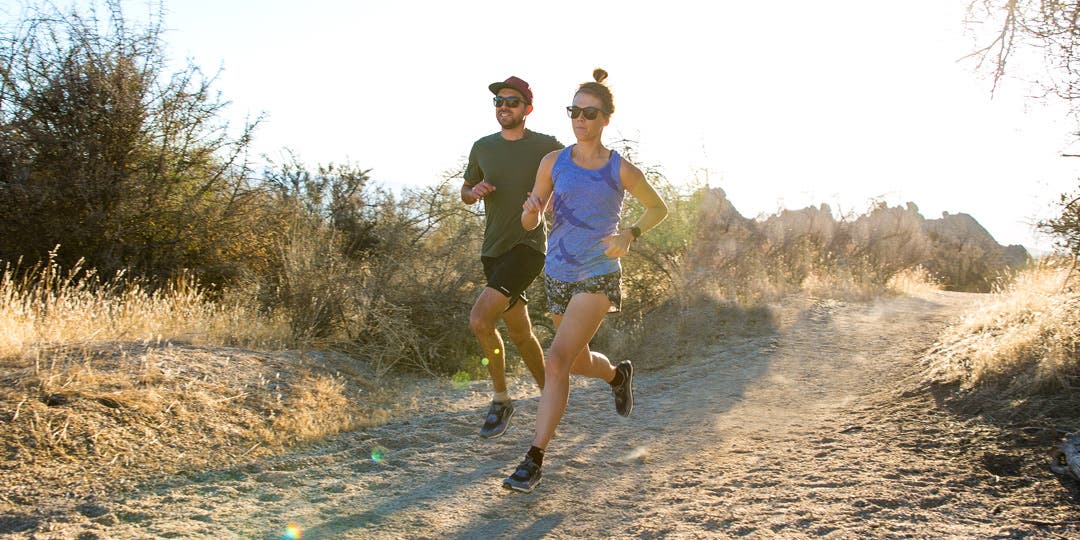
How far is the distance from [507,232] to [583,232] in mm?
926

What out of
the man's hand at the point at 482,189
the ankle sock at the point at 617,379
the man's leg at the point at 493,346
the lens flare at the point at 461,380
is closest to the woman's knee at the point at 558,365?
the man's leg at the point at 493,346

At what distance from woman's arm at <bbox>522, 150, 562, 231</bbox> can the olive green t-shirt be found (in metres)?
0.56

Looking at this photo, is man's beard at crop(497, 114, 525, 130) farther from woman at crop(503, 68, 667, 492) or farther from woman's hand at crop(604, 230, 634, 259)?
woman's hand at crop(604, 230, 634, 259)

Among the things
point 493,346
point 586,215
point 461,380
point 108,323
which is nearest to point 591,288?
point 586,215

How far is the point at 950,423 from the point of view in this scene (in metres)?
4.89

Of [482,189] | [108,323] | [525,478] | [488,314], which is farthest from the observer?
[108,323]

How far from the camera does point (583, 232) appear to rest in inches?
164

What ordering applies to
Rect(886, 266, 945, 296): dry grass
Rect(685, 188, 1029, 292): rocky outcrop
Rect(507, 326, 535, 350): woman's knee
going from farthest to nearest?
1. Rect(886, 266, 945, 296): dry grass
2. Rect(685, 188, 1029, 292): rocky outcrop
3. Rect(507, 326, 535, 350): woman's knee

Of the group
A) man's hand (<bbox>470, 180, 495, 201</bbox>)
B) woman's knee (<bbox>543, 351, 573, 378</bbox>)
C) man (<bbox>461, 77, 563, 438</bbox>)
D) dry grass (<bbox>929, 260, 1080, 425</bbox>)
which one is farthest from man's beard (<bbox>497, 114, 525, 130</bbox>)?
dry grass (<bbox>929, 260, 1080, 425</bbox>)

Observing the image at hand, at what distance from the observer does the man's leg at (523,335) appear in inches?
197

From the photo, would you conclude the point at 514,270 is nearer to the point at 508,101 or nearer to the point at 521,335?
the point at 521,335

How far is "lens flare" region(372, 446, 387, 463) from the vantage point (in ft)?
15.4

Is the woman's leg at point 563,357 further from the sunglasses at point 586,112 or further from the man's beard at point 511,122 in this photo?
the man's beard at point 511,122

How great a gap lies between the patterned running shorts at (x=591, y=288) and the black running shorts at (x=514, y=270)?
1.86 feet
